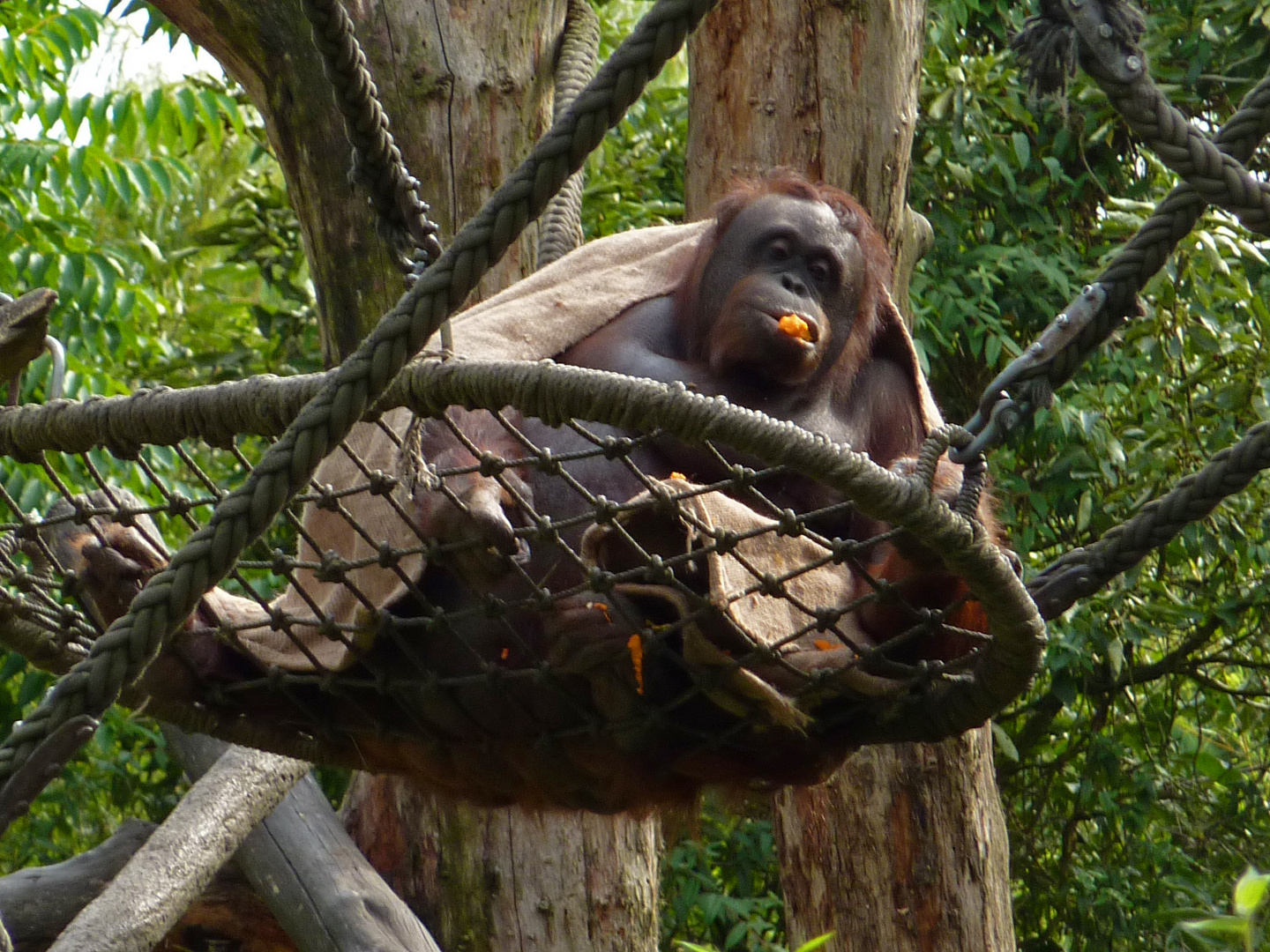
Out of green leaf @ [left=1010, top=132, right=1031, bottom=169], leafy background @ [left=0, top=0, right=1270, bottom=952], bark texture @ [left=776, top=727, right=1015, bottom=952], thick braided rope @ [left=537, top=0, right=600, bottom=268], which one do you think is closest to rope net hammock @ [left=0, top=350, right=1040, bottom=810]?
bark texture @ [left=776, top=727, right=1015, bottom=952]

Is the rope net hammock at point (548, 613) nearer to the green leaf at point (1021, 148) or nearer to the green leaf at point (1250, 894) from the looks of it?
the green leaf at point (1250, 894)

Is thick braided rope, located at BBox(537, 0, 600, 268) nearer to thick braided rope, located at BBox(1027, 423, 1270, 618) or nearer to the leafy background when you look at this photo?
the leafy background

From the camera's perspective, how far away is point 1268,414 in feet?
9.05

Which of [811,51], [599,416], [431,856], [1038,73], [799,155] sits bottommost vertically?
[431,856]

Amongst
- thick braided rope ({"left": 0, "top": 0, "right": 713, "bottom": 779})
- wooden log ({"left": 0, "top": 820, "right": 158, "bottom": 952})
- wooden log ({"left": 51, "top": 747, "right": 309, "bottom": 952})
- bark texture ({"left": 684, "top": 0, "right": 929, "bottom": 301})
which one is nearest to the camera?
thick braided rope ({"left": 0, "top": 0, "right": 713, "bottom": 779})

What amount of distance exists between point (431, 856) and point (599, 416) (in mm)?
1454

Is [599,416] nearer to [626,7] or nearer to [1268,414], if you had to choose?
[1268,414]

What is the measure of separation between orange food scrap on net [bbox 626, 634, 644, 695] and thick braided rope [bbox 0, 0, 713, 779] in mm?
562

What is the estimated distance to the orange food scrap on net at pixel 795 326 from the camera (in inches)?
77.2

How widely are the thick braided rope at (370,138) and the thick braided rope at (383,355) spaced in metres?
0.33

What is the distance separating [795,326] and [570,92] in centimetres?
67

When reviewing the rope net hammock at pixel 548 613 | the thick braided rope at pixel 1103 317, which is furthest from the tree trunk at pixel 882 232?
the thick braided rope at pixel 1103 317

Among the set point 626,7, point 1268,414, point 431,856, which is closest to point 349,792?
point 431,856

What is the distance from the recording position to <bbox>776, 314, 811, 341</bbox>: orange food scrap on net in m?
1.96
